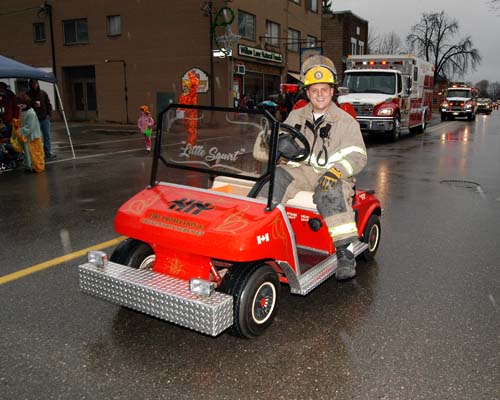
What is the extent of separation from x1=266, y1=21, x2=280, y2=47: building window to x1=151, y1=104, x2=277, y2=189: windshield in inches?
1110

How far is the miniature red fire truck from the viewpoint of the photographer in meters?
3.23

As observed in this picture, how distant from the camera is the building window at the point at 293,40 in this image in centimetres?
3356

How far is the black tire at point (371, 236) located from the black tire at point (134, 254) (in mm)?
2181

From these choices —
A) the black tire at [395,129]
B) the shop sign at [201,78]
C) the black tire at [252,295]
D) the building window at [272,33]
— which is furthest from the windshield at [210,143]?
the building window at [272,33]

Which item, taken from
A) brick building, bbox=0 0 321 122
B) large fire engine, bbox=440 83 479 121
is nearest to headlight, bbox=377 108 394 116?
brick building, bbox=0 0 321 122

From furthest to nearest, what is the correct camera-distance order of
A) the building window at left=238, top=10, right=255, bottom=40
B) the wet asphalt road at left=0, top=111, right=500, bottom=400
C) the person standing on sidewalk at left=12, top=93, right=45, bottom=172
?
the building window at left=238, top=10, right=255, bottom=40 → the person standing on sidewalk at left=12, top=93, right=45, bottom=172 → the wet asphalt road at left=0, top=111, right=500, bottom=400

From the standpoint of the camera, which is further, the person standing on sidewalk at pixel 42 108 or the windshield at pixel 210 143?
the person standing on sidewalk at pixel 42 108

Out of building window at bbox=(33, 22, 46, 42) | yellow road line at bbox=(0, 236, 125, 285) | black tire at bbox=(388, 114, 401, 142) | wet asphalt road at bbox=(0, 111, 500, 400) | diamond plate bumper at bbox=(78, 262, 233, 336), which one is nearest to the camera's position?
wet asphalt road at bbox=(0, 111, 500, 400)

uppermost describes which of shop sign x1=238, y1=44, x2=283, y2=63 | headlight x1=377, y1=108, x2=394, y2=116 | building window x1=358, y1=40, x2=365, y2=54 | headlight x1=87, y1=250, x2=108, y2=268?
building window x1=358, y1=40, x2=365, y2=54

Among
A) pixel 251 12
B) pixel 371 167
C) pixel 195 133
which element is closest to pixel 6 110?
pixel 371 167

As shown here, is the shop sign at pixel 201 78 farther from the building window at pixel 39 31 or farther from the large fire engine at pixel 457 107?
the large fire engine at pixel 457 107

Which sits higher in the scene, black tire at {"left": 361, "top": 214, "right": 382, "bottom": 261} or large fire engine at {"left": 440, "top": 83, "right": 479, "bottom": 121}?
large fire engine at {"left": 440, "top": 83, "right": 479, "bottom": 121}

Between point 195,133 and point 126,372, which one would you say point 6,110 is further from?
point 126,372

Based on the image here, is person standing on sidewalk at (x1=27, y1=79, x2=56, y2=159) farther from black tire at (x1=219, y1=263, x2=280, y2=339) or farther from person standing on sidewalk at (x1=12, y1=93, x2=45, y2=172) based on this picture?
black tire at (x1=219, y1=263, x2=280, y2=339)
